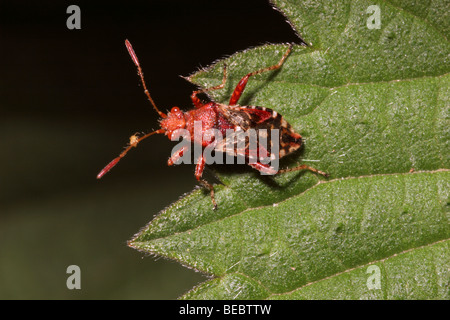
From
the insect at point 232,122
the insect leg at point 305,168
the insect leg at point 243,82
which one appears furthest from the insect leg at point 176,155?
the insect leg at point 305,168

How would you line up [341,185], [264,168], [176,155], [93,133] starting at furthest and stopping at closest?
1. [93,133]
2. [176,155]
3. [264,168]
4. [341,185]

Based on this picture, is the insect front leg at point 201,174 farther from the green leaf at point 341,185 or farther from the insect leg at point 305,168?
the insect leg at point 305,168

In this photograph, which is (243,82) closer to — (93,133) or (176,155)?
(176,155)

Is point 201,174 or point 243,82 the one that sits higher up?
point 243,82

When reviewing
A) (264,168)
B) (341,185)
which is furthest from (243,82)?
(341,185)

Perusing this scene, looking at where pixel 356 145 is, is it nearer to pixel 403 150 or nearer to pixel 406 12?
pixel 403 150

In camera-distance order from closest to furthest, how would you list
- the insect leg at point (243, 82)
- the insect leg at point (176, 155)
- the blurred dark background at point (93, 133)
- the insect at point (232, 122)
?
the insect leg at point (243, 82) < the insect at point (232, 122) < the insect leg at point (176, 155) < the blurred dark background at point (93, 133)

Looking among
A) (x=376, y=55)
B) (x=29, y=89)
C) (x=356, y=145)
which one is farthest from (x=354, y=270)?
(x=29, y=89)
